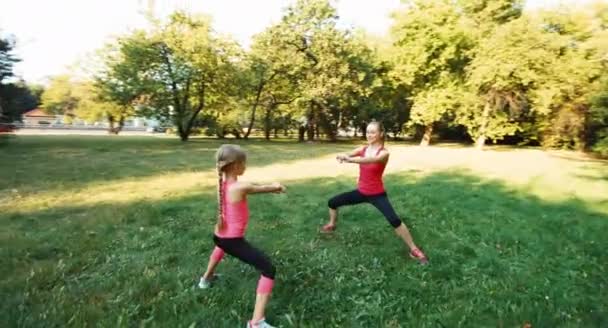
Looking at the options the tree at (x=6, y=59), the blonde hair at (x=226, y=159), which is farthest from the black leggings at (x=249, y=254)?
the tree at (x=6, y=59)

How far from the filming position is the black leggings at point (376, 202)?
6488 mm

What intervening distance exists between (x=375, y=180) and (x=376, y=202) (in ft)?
1.21

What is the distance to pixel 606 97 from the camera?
795 inches

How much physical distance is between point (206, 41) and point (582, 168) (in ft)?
96.0

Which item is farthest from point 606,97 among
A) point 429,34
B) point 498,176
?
point 429,34

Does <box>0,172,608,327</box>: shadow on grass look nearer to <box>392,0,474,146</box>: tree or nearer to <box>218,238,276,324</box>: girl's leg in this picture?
<box>218,238,276,324</box>: girl's leg

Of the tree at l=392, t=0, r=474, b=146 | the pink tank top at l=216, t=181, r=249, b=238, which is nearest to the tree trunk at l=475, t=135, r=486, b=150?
the tree at l=392, t=0, r=474, b=146

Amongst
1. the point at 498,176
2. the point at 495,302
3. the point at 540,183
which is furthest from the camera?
the point at 498,176

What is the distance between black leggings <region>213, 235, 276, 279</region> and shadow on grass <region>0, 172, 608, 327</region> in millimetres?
611

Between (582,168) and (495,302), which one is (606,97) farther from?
(495,302)

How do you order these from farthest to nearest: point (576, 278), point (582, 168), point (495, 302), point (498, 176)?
point (582, 168) < point (498, 176) < point (576, 278) < point (495, 302)

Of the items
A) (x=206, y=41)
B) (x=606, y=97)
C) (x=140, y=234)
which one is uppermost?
(x=206, y=41)

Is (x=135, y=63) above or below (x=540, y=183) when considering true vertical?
above

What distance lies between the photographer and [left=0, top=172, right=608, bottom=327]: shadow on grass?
4590 millimetres
